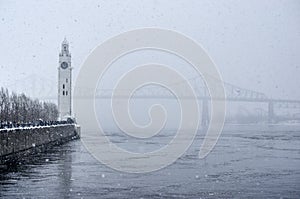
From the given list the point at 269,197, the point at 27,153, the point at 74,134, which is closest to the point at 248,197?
the point at 269,197

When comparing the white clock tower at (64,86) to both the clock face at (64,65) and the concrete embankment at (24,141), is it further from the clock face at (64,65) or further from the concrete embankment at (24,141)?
the concrete embankment at (24,141)

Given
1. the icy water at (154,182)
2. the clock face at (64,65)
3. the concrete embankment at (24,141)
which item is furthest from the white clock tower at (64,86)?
the icy water at (154,182)

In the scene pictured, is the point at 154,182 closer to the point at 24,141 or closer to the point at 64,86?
the point at 24,141

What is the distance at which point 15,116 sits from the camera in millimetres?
45875

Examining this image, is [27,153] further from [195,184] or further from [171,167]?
[195,184]

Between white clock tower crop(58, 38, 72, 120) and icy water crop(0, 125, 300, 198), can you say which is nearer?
icy water crop(0, 125, 300, 198)

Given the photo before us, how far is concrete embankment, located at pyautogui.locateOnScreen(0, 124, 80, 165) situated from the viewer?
23.2m

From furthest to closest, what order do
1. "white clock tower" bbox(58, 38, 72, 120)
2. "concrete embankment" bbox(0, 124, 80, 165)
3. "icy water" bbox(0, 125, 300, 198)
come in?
"white clock tower" bbox(58, 38, 72, 120)
"concrete embankment" bbox(0, 124, 80, 165)
"icy water" bbox(0, 125, 300, 198)

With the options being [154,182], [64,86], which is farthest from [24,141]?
[64,86]

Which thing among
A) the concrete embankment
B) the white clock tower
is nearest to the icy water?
the concrete embankment

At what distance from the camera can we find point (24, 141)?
2862 centimetres

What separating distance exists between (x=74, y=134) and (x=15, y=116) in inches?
533

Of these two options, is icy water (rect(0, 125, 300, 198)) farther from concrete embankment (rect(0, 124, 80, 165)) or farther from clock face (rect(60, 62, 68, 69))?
clock face (rect(60, 62, 68, 69))

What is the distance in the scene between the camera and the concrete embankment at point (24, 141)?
76.0 ft
